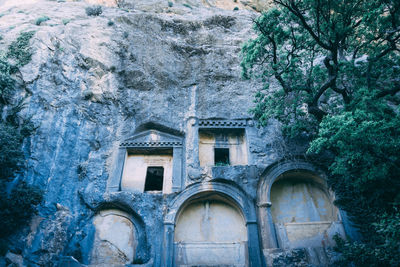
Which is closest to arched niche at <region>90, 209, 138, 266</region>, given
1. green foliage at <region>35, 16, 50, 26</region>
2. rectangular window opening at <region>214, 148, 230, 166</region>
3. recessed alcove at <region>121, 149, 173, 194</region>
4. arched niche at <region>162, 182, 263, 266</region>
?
recessed alcove at <region>121, 149, 173, 194</region>

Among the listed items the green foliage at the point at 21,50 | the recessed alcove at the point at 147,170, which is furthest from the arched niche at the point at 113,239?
the green foliage at the point at 21,50

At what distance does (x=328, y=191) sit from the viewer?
35.5 ft

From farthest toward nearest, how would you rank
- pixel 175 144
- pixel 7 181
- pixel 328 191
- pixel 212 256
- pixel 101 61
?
pixel 101 61 → pixel 175 144 → pixel 328 191 → pixel 212 256 → pixel 7 181

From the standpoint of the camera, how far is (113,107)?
40.6 ft

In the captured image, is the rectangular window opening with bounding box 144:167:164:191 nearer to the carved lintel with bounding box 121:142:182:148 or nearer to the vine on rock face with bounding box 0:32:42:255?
the carved lintel with bounding box 121:142:182:148

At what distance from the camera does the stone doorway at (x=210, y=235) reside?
32.1ft

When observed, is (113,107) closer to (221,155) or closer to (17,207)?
(221,155)

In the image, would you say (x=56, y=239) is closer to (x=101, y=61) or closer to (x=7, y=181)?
(x=7, y=181)

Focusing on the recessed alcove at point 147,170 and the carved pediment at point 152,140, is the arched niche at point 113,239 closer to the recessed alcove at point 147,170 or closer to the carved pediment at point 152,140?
the recessed alcove at point 147,170

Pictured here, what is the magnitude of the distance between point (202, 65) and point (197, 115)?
128 inches

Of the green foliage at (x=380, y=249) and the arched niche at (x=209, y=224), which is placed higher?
the arched niche at (x=209, y=224)

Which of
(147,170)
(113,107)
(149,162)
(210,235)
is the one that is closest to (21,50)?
(113,107)

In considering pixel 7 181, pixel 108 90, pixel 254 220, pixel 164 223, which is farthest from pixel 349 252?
pixel 108 90

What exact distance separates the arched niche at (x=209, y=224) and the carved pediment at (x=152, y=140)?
2.49 m
